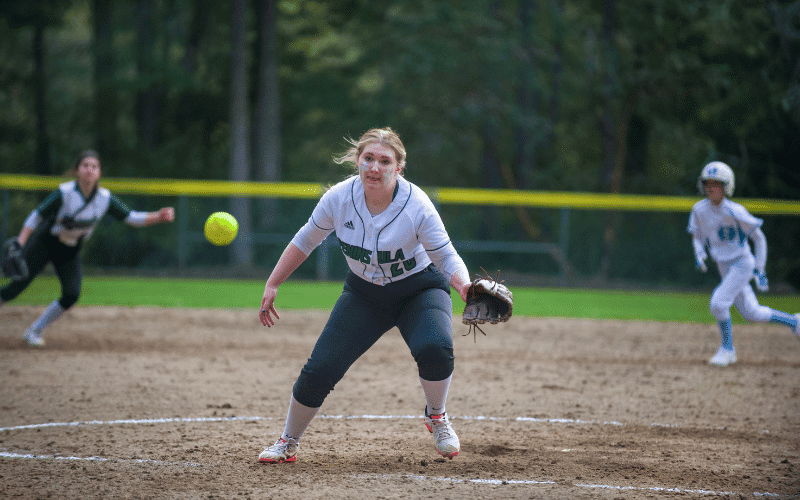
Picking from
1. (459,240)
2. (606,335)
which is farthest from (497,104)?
(606,335)

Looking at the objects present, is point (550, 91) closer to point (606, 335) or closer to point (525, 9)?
point (525, 9)

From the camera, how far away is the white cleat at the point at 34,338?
864 cm

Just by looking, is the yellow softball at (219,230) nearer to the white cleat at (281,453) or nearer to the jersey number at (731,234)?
the white cleat at (281,453)

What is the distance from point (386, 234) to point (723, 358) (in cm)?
573

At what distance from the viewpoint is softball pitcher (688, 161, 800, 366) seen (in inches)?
328

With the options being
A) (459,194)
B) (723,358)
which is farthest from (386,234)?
(459,194)

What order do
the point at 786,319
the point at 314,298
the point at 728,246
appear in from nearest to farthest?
the point at 786,319, the point at 728,246, the point at 314,298

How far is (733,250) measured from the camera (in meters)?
8.60

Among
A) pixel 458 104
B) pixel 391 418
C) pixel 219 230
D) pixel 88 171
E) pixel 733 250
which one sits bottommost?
pixel 391 418

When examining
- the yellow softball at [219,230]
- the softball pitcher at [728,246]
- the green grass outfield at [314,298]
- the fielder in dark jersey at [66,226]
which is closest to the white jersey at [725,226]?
the softball pitcher at [728,246]

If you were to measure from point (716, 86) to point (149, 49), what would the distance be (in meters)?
17.1

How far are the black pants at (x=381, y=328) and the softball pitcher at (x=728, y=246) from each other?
4853 millimetres

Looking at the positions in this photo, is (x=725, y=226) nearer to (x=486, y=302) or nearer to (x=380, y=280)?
(x=486, y=302)

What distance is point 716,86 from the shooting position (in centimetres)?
1903
